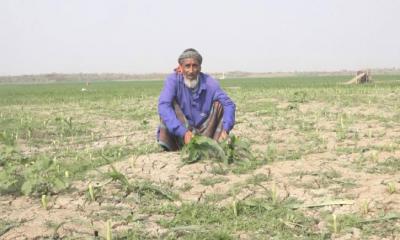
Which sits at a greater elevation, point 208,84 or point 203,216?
point 208,84

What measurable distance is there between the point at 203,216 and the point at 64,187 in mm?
1202

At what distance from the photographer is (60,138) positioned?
8039 mm

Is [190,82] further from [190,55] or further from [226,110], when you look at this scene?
[226,110]

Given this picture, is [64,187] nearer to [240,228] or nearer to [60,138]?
[240,228]

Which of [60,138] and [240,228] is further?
[60,138]

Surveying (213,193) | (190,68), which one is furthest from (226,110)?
(213,193)

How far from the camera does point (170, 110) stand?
5.46 m

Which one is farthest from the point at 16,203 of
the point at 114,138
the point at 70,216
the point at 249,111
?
the point at 249,111

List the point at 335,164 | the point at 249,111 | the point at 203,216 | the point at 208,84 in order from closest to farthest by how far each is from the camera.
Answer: the point at 203,216 → the point at 335,164 → the point at 208,84 → the point at 249,111

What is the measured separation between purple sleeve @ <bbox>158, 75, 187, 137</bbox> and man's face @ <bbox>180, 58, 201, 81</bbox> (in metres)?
0.16

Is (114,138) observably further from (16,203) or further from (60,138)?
(16,203)

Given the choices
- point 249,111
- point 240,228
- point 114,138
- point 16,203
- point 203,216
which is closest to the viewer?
point 240,228

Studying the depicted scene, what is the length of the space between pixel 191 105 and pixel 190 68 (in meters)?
0.48

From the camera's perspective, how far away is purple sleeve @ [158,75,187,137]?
5.34 meters
